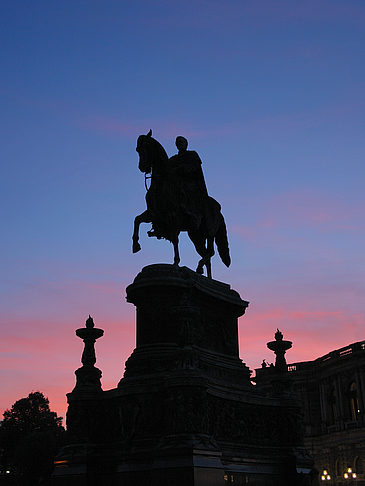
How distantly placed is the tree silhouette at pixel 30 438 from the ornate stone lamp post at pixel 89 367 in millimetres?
40720

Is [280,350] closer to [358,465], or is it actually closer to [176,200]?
[176,200]

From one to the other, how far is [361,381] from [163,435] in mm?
54124

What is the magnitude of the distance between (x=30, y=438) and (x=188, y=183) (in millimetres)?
44178

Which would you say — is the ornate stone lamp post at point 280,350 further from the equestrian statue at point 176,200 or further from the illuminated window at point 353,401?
the illuminated window at point 353,401

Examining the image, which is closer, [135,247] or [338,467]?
[135,247]

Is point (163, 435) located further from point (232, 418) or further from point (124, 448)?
point (232, 418)

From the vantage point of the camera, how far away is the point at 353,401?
6975cm

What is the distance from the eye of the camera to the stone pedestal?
16.7 meters

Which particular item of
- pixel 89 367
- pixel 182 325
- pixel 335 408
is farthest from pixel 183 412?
pixel 335 408

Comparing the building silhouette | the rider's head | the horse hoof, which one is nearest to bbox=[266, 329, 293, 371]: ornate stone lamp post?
the horse hoof

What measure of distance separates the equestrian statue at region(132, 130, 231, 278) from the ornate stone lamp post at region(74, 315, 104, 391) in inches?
115

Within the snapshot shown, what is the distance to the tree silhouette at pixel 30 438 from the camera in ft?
190

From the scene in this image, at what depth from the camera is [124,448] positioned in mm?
17906

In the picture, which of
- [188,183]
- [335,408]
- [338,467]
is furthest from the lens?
[335,408]
